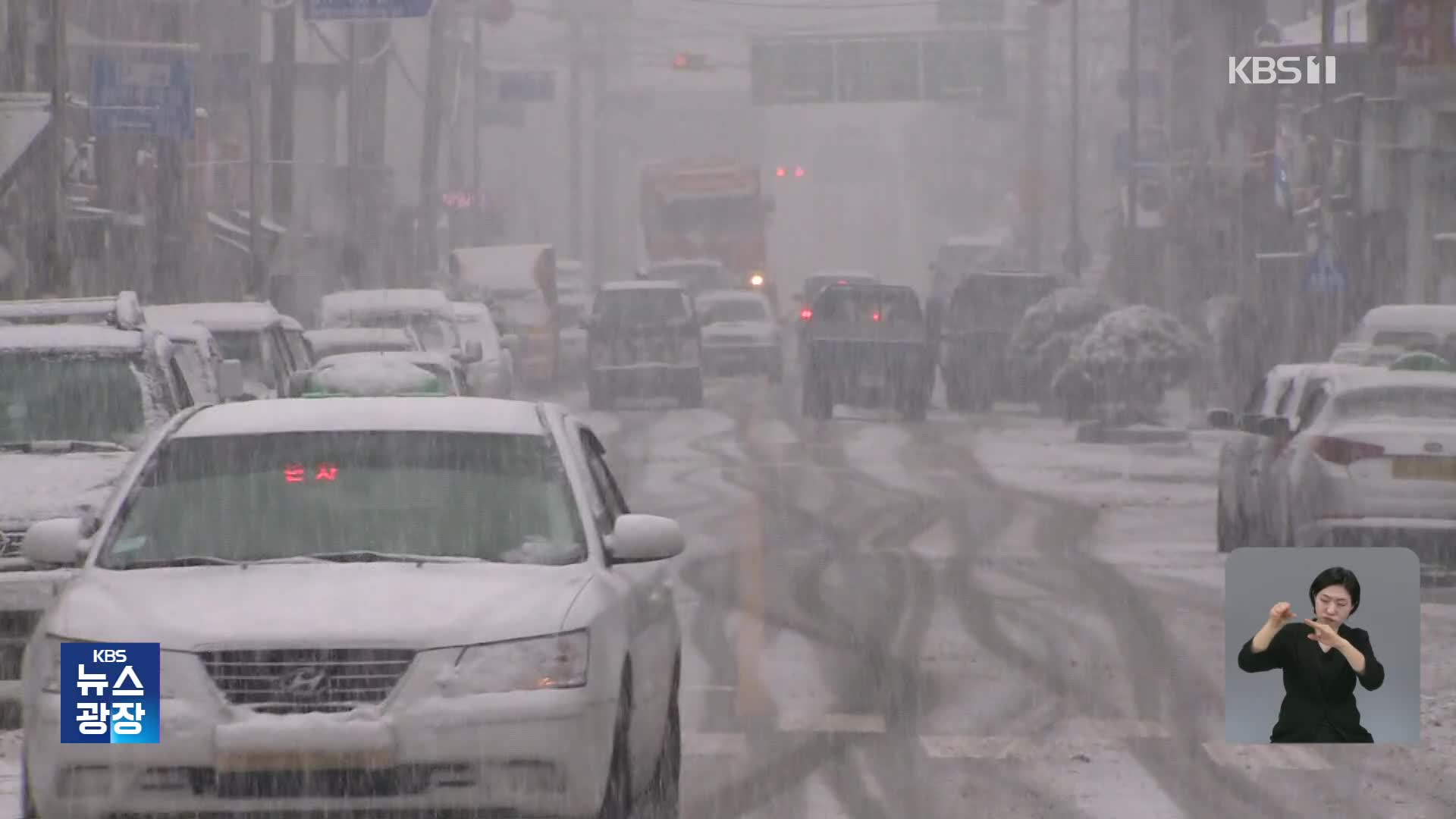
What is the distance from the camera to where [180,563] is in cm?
812

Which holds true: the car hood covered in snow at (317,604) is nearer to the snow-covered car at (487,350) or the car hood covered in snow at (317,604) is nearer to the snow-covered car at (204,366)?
the snow-covered car at (204,366)

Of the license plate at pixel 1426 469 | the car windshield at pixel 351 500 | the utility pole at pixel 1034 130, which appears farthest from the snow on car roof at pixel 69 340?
the utility pole at pixel 1034 130

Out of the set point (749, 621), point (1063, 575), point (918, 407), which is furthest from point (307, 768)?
point (918, 407)

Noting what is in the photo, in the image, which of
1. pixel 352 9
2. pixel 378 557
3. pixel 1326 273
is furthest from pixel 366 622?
pixel 352 9

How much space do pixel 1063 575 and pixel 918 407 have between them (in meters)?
19.1

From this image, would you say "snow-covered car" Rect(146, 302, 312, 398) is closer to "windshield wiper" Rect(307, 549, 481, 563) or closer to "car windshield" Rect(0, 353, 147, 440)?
"car windshield" Rect(0, 353, 147, 440)

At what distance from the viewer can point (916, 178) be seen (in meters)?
143

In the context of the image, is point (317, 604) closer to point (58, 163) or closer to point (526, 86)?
point (58, 163)

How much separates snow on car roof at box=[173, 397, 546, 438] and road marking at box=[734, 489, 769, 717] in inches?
135

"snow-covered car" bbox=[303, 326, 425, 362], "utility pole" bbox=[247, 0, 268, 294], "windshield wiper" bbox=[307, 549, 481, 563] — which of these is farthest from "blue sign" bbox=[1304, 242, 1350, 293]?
"windshield wiper" bbox=[307, 549, 481, 563]

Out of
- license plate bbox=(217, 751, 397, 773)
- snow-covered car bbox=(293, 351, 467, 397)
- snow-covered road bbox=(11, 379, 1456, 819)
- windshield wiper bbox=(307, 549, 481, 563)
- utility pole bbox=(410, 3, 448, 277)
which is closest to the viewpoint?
license plate bbox=(217, 751, 397, 773)

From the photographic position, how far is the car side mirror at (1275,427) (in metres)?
18.0

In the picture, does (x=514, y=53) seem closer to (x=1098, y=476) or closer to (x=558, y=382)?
(x=558, y=382)

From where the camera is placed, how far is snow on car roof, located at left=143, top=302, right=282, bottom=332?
69.7 feet
